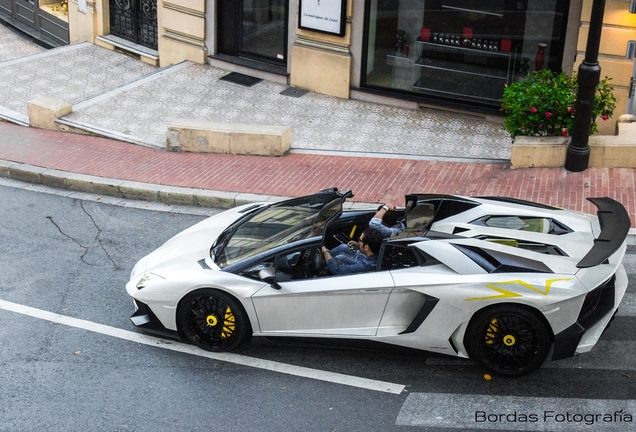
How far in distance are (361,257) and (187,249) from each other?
176cm

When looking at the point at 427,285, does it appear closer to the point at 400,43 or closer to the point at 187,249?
the point at 187,249

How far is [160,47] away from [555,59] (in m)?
8.32

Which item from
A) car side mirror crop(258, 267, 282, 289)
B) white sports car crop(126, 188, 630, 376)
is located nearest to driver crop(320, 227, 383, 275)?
white sports car crop(126, 188, 630, 376)

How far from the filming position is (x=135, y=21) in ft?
61.4

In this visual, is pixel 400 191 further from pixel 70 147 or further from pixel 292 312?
pixel 70 147

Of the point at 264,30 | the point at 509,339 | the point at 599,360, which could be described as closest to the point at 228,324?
the point at 509,339

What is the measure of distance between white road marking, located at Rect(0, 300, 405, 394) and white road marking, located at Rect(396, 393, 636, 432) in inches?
14.6

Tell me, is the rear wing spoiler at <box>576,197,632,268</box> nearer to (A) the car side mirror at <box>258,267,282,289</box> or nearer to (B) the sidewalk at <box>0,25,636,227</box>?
(A) the car side mirror at <box>258,267,282,289</box>

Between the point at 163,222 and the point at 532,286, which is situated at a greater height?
the point at 532,286

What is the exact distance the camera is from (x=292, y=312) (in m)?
7.43

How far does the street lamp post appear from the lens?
11023mm

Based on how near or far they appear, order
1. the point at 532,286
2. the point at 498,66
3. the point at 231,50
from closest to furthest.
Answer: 1. the point at 532,286
2. the point at 498,66
3. the point at 231,50

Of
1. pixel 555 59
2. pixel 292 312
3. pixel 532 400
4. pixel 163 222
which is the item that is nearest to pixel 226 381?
pixel 292 312

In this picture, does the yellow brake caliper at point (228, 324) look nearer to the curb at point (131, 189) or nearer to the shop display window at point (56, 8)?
the curb at point (131, 189)
